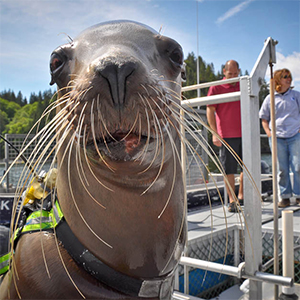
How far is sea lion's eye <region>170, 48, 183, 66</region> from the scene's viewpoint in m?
1.33

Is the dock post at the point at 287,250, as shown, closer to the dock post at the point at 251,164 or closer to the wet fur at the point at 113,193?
the dock post at the point at 251,164

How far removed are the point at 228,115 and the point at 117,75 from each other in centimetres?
284

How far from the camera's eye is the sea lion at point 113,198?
43.3 inches

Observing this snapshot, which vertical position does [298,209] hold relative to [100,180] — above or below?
below

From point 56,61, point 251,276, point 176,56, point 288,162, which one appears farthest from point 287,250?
point 288,162

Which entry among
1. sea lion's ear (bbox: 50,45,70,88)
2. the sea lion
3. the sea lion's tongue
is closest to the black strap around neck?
the sea lion

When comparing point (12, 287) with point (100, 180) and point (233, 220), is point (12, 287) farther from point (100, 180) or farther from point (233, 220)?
point (233, 220)

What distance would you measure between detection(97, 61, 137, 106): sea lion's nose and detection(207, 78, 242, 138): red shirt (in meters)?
2.70

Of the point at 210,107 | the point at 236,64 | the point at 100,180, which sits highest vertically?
the point at 236,64

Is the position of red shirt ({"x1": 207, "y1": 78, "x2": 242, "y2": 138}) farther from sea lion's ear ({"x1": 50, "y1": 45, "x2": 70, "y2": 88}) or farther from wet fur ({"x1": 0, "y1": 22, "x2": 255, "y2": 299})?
sea lion's ear ({"x1": 50, "y1": 45, "x2": 70, "y2": 88})

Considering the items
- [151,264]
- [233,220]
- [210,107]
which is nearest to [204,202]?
[233,220]

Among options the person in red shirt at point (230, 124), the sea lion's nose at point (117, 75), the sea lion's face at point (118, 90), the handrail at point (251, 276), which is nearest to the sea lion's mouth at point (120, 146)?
the sea lion's face at point (118, 90)

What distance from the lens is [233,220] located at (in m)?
3.48

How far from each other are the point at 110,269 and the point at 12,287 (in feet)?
1.34
